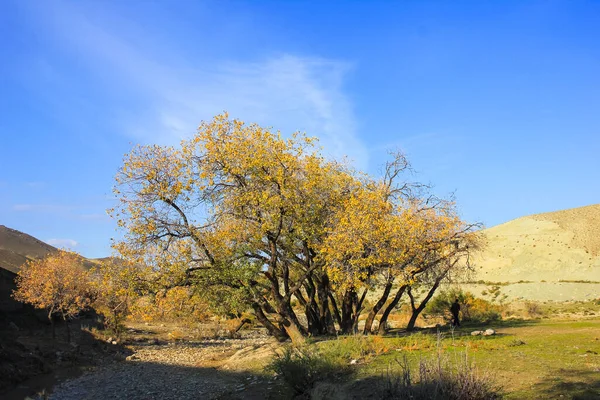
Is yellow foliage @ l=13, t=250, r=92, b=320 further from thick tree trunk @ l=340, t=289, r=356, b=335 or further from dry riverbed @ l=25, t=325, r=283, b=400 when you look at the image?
thick tree trunk @ l=340, t=289, r=356, b=335

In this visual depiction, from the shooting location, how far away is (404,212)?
69.7ft

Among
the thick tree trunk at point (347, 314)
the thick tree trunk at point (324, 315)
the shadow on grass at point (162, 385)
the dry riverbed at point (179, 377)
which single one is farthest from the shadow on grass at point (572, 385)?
the thick tree trunk at point (324, 315)

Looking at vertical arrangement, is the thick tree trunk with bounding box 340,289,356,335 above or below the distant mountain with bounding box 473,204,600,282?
below

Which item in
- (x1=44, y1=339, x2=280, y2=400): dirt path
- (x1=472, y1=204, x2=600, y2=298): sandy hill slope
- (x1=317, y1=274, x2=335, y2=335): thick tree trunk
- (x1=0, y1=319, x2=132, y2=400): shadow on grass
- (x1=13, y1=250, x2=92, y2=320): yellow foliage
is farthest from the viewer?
(x1=472, y1=204, x2=600, y2=298): sandy hill slope

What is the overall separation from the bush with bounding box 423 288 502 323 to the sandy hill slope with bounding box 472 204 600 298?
793 inches

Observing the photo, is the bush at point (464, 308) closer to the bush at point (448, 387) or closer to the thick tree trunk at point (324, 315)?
the thick tree trunk at point (324, 315)

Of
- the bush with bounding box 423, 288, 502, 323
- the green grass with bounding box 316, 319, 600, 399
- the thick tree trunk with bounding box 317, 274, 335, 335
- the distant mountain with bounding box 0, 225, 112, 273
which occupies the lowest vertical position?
the green grass with bounding box 316, 319, 600, 399

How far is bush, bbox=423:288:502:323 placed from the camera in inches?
1513

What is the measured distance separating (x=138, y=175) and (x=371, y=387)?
13246 mm

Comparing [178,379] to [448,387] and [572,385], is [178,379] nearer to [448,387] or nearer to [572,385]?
[448,387]

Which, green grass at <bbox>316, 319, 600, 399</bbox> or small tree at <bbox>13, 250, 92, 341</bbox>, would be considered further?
small tree at <bbox>13, 250, 92, 341</bbox>

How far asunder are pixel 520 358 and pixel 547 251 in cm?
7724

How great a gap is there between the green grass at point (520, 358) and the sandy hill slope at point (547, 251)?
47.2 m

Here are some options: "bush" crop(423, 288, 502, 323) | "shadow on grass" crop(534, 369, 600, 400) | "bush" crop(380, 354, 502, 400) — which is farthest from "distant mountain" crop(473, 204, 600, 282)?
"bush" crop(380, 354, 502, 400)
